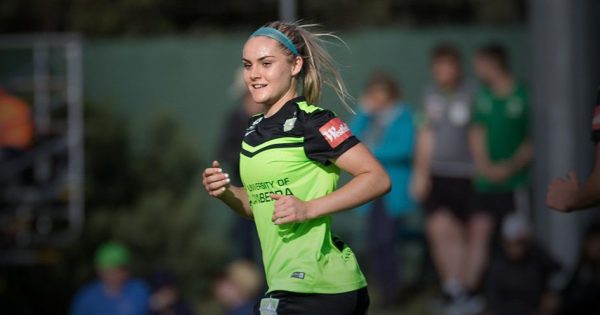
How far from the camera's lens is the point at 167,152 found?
12.1m

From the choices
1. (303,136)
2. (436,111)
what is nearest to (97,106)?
(436,111)

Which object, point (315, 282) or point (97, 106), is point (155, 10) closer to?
point (97, 106)

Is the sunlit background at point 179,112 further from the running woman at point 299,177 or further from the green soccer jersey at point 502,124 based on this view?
the running woman at point 299,177

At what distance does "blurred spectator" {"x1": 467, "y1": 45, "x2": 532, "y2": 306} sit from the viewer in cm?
980

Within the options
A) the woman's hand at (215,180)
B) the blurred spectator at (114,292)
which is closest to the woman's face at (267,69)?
the woman's hand at (215,180)

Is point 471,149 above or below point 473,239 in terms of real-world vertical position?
above

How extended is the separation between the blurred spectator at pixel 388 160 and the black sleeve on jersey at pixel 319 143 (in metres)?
5.08

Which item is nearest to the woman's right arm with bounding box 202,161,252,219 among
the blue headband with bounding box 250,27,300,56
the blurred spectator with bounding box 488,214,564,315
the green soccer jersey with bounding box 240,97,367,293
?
the green soccer jersey with bounding box 240,97,367,293

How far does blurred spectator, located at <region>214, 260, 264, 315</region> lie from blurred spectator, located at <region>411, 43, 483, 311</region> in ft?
5.06

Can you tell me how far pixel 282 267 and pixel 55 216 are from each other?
6.55m

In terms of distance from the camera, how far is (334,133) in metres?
4.82

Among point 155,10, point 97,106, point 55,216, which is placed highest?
point 155,10

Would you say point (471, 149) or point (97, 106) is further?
point (97, 106)

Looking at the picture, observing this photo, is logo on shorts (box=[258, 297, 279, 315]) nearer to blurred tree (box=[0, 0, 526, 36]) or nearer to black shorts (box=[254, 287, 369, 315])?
black shorts (box=[254, 287, 369, 315])
